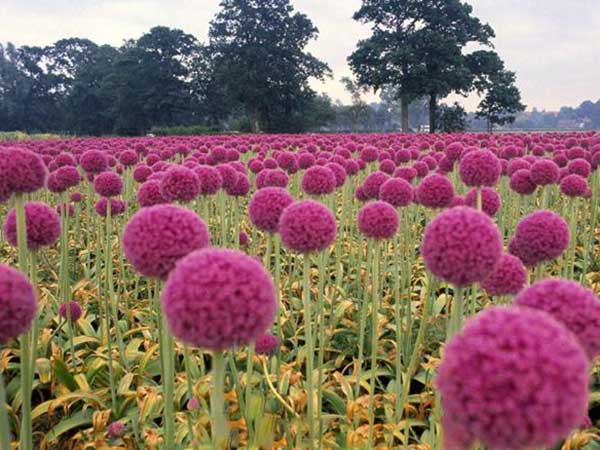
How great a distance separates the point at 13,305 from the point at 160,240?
612 millimetres

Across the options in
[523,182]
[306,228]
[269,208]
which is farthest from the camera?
[523,182]

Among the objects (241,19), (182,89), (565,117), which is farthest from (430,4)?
(565,117)

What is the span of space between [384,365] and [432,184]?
218 centimetres

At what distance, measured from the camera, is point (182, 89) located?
80500mm

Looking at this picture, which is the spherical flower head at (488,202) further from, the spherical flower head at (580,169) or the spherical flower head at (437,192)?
the spherical flower head at (580,169)

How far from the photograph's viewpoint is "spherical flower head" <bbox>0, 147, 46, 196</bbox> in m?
3.03

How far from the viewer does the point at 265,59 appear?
7106 cm

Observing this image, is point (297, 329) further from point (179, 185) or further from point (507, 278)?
point (507, 278)

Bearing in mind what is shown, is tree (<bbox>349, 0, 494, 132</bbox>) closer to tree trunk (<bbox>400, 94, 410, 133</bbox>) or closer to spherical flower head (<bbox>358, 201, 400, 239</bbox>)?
tree trunk (<bbox>400, 94, 410, 133</bbox>)

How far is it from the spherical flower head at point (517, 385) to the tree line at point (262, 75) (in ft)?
183

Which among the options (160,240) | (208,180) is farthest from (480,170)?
(160,240)

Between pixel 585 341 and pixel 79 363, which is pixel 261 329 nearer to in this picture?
pixel 585 341

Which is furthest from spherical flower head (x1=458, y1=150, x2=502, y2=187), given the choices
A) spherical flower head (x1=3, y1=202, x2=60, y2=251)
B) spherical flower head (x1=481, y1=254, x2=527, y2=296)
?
spherical flower head (x1=3, y1=202, x2=60, y2=251)

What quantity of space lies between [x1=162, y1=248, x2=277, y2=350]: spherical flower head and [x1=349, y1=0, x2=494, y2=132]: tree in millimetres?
56573
